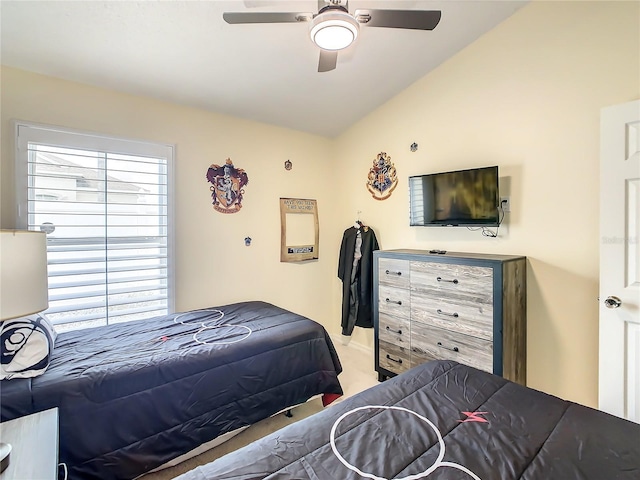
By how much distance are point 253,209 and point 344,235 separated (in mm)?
1073

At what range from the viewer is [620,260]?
5.85 feet

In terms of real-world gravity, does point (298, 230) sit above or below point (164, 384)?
above

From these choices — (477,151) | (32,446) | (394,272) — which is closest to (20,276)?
(32,446)

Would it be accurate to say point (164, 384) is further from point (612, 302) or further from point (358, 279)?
point (612, 302)

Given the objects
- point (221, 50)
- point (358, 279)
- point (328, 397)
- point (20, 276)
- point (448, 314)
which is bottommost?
point (328, 397)

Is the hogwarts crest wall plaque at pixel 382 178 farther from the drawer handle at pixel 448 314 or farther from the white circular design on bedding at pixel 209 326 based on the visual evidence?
the white circular design on bedding at pixel 209 326

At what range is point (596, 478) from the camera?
2.90 feet

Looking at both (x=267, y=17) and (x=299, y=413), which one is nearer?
(x=267, y=17)

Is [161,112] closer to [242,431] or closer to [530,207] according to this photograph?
[242,431]

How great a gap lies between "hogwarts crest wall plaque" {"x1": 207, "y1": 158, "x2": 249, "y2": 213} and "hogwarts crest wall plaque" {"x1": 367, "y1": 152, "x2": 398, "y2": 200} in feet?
4.36

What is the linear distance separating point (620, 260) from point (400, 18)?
178 cm

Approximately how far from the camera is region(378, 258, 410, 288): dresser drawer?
8.75 feet

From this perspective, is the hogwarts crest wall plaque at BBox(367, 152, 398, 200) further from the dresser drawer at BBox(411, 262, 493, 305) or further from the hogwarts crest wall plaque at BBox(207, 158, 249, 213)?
the hogwarts crest wall plaque at BBox(207, 158, 249, 213)

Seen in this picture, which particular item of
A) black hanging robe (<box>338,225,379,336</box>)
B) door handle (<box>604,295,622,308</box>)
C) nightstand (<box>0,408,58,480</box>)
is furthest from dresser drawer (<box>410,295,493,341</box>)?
nightstand (<box>0,408,58,480</box>)
